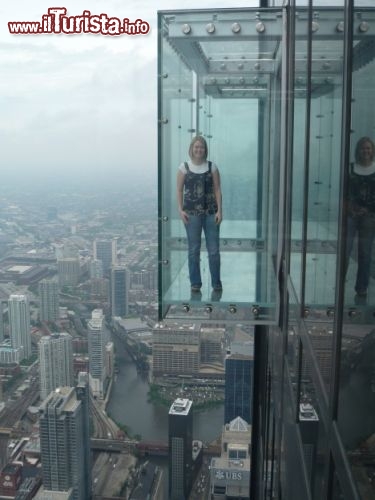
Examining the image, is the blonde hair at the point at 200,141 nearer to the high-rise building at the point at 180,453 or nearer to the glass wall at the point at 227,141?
the glass wall at the point at 227,141

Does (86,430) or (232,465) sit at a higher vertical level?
(86,430)

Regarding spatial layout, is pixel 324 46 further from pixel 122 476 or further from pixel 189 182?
pixel 122 476

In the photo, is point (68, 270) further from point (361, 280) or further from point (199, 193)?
point (361, 280)

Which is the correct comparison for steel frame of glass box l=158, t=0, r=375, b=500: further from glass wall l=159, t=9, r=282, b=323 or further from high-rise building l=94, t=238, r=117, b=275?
high-rise building l=94, t=238, r=117, b=275

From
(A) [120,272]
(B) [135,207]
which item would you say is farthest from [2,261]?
(B) [135,207]

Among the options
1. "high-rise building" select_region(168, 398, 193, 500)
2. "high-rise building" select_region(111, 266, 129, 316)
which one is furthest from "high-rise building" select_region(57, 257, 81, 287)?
"high-rise building" select_region(168, 398, 193, 500)

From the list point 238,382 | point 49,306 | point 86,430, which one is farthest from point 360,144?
point 49,306

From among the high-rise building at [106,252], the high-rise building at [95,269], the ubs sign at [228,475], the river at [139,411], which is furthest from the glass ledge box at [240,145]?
the high-rise building at [95,269]
